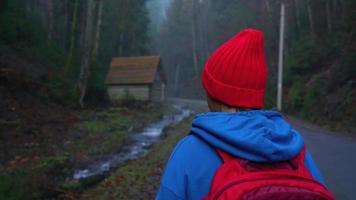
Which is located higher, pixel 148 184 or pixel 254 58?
pixel 254 58

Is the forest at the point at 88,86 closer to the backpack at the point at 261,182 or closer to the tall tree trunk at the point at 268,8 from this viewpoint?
the tall tree trunk at the point at 268,8

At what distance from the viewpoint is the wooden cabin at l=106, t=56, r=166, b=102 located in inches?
1298

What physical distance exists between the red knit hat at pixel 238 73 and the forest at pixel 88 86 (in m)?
6.79

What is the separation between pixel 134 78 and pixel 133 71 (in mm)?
852

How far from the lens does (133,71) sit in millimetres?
34094

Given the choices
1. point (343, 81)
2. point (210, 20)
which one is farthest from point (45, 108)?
point (210, 20)

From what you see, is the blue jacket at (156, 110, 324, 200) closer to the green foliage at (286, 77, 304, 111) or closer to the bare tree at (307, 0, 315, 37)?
the green foliage at (286, 77, 304, 111)

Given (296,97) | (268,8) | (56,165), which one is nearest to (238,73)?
(56,165)

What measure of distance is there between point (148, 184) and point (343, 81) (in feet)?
45.0

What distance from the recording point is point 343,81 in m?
19.2

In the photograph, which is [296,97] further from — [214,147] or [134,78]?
[214,147]

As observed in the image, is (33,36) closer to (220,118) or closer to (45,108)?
(45,108)

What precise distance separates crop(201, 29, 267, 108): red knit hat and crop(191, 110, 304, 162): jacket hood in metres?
0.09

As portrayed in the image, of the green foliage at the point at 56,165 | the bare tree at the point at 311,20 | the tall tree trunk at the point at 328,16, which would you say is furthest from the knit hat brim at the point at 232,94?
the bare tree at the point at 311,20
